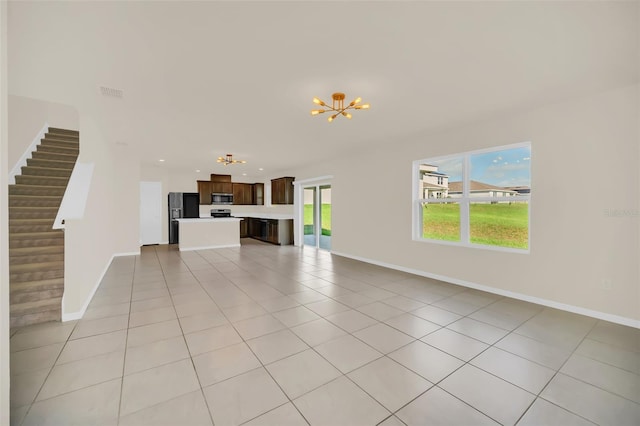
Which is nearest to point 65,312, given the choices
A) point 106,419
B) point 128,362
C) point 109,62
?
point 128,362

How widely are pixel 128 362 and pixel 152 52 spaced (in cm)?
261

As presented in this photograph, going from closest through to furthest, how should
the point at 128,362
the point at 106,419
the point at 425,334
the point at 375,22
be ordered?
the point at 106,419
the point at 375,22
the point at 128,362
the point at 425,334

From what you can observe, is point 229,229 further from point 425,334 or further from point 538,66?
point 538,66

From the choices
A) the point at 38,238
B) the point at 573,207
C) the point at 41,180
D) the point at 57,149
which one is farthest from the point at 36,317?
the point at 573,207

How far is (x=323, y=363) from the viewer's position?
7.29 ft

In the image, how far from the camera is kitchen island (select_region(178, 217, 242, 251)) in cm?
774

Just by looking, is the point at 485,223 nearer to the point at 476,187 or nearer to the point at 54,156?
the point at 476,187

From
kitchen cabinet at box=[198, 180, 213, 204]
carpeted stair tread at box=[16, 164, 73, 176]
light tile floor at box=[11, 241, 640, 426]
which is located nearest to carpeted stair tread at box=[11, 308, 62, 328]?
light tile floor at box=[11, 241, 640, 426]

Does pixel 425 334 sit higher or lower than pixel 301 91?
lower

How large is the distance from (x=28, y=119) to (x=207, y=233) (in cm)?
437

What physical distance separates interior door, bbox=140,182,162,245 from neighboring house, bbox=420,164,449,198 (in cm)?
799

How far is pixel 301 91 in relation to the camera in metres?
3.05

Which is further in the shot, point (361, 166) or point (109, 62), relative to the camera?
point (361, 166)

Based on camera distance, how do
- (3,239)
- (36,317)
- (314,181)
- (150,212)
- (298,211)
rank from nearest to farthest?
(3,239) → (36,317) → (314,181) → (150,212) → (298,211)
